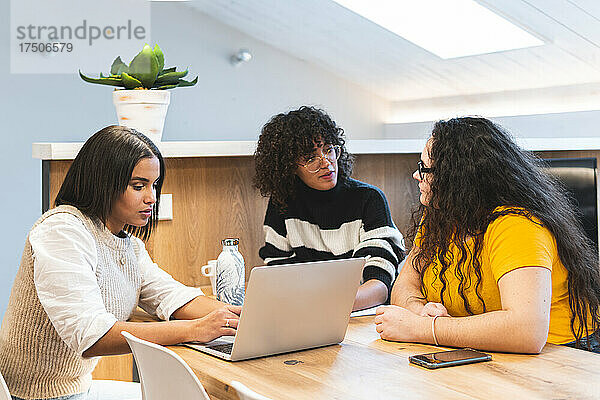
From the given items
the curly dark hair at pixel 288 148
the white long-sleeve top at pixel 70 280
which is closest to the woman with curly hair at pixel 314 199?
the curly dark hair at pixel 288 148

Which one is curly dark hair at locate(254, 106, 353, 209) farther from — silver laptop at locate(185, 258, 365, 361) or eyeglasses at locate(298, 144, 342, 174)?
silver laptop at locate(185, 258, 365, 361)

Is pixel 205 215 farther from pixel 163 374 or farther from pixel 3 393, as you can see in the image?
pixel 163 374

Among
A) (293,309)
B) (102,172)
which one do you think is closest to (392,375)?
(293,309)

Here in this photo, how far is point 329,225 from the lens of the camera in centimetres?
242

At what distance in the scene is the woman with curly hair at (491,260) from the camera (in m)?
1.49

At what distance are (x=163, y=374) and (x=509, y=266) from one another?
2.45 ft

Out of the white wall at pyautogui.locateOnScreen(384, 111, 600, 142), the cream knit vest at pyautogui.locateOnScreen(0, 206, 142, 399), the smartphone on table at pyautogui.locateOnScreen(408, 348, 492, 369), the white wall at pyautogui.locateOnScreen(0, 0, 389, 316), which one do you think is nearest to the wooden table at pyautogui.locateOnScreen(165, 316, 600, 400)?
the smartphone on table at pyautogui.locateOnScreen(408, 348, 492, 369)

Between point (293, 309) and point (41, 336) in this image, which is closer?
point (293, 309)

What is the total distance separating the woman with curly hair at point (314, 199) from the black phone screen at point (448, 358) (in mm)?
815

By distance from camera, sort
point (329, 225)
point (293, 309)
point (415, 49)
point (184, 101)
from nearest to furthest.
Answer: point (293, 309), point (329, 225), point (415, 49), point (184, 101)

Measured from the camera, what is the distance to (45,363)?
172 centimetres

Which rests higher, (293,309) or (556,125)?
(556,125)

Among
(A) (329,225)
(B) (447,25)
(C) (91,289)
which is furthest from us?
(B) (447,25)

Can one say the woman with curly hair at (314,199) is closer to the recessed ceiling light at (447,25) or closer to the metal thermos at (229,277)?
the metal thermos at (229,277)
